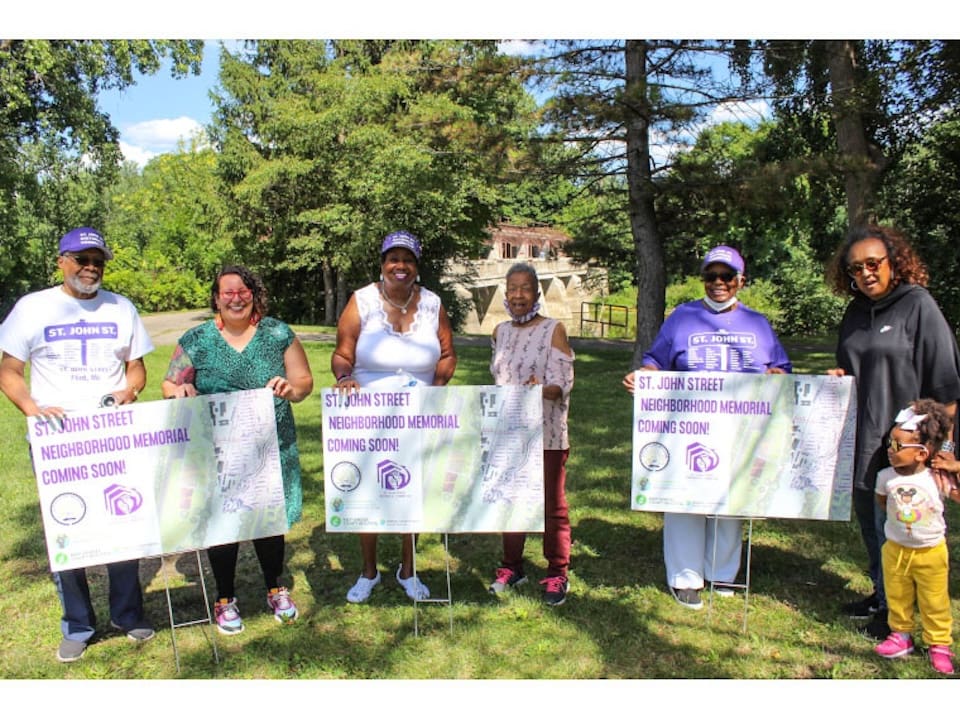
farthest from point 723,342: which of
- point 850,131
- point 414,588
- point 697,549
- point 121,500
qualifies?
point 850,131

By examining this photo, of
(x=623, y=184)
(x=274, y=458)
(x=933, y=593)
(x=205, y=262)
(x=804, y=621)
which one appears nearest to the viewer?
(x=933, y=593)

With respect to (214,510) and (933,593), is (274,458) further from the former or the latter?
(933,593)

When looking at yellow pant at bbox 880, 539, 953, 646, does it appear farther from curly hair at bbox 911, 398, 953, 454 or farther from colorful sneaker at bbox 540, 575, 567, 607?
colorful sneaker at bbox 540, 575, 567, 607

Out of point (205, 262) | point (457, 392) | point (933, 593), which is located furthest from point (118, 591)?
point (205, 262)

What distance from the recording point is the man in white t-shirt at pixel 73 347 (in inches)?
145

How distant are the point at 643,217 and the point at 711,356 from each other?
31.9 ft

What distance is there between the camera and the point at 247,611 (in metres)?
4.43

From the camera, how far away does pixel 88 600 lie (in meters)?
4.04

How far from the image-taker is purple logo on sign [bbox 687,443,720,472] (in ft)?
13.3

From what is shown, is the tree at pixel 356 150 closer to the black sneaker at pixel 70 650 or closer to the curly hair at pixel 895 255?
the curly hair at pixel 895 255

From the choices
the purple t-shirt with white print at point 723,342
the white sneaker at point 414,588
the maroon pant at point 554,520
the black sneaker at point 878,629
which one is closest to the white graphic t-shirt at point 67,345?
the white sneaker at point 414,588

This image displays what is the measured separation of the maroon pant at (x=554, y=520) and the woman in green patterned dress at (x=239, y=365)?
1352 millimetres

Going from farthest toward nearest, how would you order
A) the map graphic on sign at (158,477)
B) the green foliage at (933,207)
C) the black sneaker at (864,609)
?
the green foliage at (933,207)
the black sneaker at (864,609)
the map graphic on sign at (158,477)

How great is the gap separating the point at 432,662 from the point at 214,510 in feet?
4.26
